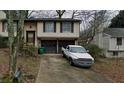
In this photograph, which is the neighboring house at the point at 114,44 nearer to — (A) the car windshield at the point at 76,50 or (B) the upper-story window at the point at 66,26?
(B) the upper-story window at the point at 66,26

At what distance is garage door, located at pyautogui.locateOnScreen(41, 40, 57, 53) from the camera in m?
32.0

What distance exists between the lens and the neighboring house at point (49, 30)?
30844mm

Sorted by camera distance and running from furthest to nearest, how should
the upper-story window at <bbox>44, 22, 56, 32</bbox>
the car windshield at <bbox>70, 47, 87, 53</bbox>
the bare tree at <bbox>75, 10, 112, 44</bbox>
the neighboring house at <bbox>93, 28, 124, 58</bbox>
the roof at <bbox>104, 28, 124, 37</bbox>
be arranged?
1. the bare tree at <bbox>75, 10, 112, 44</bbox>
2. the roof at <bbox>104, 28, 124, 37</bbox>
3. the neighboring house at <bbox>93, 28, 124, 58</bbox>
4. the upper-story window at <bbox>44, 22, 56, 32</bbox>
5. the car windshield at <bbox>70, 47, 87, 53</bbox>

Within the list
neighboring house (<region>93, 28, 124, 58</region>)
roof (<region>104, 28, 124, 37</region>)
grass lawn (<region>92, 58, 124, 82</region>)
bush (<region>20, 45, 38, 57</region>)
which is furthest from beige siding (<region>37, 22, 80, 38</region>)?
grass lawn (<region>92, 58, 124, 82</region>)

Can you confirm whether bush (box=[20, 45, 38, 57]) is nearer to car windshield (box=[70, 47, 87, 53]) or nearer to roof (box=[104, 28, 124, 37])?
car windshield (box=[70, 47, 87, 53])

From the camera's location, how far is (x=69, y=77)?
15914mm

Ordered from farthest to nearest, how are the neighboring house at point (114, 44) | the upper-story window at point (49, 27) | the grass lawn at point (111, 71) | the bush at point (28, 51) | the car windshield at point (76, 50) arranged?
the neighboring house at point (114, 44), the upper-story window at point (49, 27), the bush at point (28, 51), the car windshield at point (76, 50), the grass lawn at point (111, 71)

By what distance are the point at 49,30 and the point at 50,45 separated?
2.21 m

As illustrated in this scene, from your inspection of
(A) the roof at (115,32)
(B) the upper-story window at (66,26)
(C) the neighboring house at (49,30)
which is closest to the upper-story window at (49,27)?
(C) the neighboring house at (49,30)

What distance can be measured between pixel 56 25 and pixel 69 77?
52.5 feet

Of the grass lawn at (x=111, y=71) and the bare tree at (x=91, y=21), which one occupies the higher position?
the bare tree at (x=91, y=21)

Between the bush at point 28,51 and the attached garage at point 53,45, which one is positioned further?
the attached garage at point 53,45

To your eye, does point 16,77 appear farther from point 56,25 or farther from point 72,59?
point 56,25

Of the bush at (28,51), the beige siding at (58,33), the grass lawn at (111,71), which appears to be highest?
the beige siding at (58,33)
